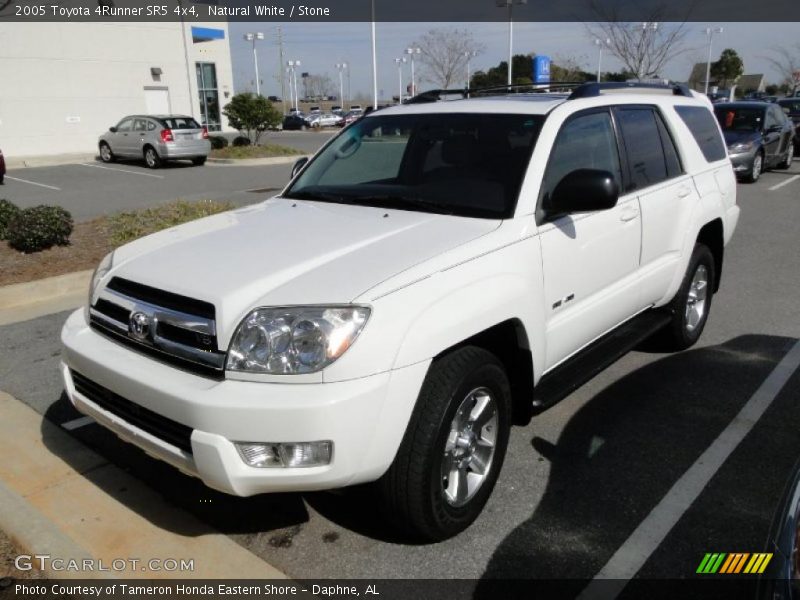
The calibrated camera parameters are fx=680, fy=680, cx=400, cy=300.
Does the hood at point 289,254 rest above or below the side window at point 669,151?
below

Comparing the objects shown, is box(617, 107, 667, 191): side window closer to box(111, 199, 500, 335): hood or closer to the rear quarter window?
the rear quarter window

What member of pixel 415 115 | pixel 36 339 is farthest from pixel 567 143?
pixel 36 339

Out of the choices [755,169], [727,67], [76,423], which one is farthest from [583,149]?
[727,67]

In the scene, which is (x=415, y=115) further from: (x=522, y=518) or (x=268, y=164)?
(x=268, y=164)

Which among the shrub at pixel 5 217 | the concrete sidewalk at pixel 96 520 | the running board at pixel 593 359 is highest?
the shrub at pixel 5 217

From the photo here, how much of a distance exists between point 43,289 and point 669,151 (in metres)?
5.78

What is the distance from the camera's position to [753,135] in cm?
1524

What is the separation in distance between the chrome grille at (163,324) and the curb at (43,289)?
396cm

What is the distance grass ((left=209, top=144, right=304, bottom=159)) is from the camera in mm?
22312

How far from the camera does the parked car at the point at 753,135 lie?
587 inches

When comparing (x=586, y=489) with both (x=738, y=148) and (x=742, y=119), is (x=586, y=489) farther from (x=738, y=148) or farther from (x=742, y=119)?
(x=742, y=119)

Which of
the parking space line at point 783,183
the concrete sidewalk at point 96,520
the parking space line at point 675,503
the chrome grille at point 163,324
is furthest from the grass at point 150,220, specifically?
the parking space line at point 783,183

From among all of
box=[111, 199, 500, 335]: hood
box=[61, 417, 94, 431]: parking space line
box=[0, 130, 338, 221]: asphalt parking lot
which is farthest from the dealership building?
box=[111, 199, 500, 335]: hood

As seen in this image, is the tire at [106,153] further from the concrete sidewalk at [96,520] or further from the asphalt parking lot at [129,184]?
the concrete sidewalk at [96,520]
